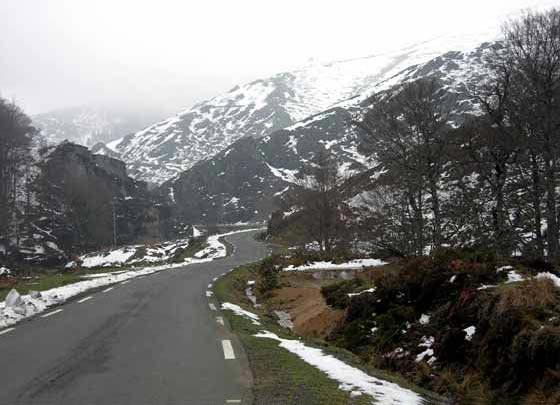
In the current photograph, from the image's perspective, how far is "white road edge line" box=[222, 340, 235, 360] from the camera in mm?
8199

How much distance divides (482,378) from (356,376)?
1.77 m

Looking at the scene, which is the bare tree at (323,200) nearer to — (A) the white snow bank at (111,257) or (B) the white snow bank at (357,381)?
(B) the white snow bank at (357,381)

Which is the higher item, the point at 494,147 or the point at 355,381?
the point at 494,147

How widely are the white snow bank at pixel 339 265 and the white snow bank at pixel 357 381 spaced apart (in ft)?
65.8

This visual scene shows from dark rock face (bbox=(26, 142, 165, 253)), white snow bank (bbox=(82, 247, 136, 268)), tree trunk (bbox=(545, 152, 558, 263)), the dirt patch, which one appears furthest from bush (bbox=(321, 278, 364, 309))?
dark rock face (bbox=(26, 142, 165, 253))

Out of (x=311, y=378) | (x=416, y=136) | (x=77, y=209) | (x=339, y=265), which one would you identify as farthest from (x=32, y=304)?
(x=77, y=209)

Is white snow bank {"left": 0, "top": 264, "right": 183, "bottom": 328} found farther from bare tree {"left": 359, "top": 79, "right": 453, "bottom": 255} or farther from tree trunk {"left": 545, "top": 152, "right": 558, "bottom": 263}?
tree trunk {"left": 545, "top": 152, "right": 558, "bottom": 263}

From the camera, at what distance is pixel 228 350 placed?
344 inches

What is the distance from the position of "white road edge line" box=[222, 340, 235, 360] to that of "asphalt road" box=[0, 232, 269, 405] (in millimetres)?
17

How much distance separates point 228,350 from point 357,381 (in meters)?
2.58

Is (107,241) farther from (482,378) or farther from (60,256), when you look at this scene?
(482,378)

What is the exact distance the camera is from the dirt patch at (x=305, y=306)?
1428 cm

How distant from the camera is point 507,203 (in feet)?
70.5

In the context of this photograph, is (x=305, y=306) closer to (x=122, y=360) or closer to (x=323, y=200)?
(x=122, y=360)
